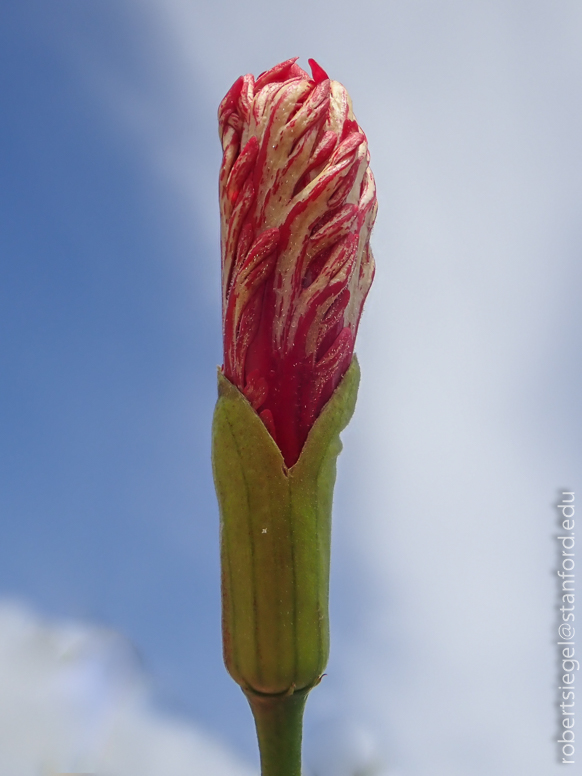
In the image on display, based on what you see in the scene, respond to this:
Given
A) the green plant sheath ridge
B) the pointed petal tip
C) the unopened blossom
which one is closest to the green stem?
the green plant sheath ridge

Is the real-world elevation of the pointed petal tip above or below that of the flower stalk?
above

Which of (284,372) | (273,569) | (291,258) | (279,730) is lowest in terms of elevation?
(279,730)

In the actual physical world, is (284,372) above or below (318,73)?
below

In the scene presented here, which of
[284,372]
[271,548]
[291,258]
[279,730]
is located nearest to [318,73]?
[291,258]

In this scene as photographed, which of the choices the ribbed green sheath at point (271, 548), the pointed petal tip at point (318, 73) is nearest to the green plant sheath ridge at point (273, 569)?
the ribbed green sheath at point (271, 548)

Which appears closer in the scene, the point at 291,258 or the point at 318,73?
the point at 291,258

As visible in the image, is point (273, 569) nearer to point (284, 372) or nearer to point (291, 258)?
point (284, 372)

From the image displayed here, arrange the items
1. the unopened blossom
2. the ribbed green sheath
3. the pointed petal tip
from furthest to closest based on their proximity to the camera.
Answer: the pointed petal tip < the unopened blossom < the ribbed green sheath

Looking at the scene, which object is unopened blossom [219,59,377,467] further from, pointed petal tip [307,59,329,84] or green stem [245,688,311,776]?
green stem [245,688,311,776]

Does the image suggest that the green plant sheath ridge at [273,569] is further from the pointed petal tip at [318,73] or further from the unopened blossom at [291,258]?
the pointed petal tip at [318,73]
